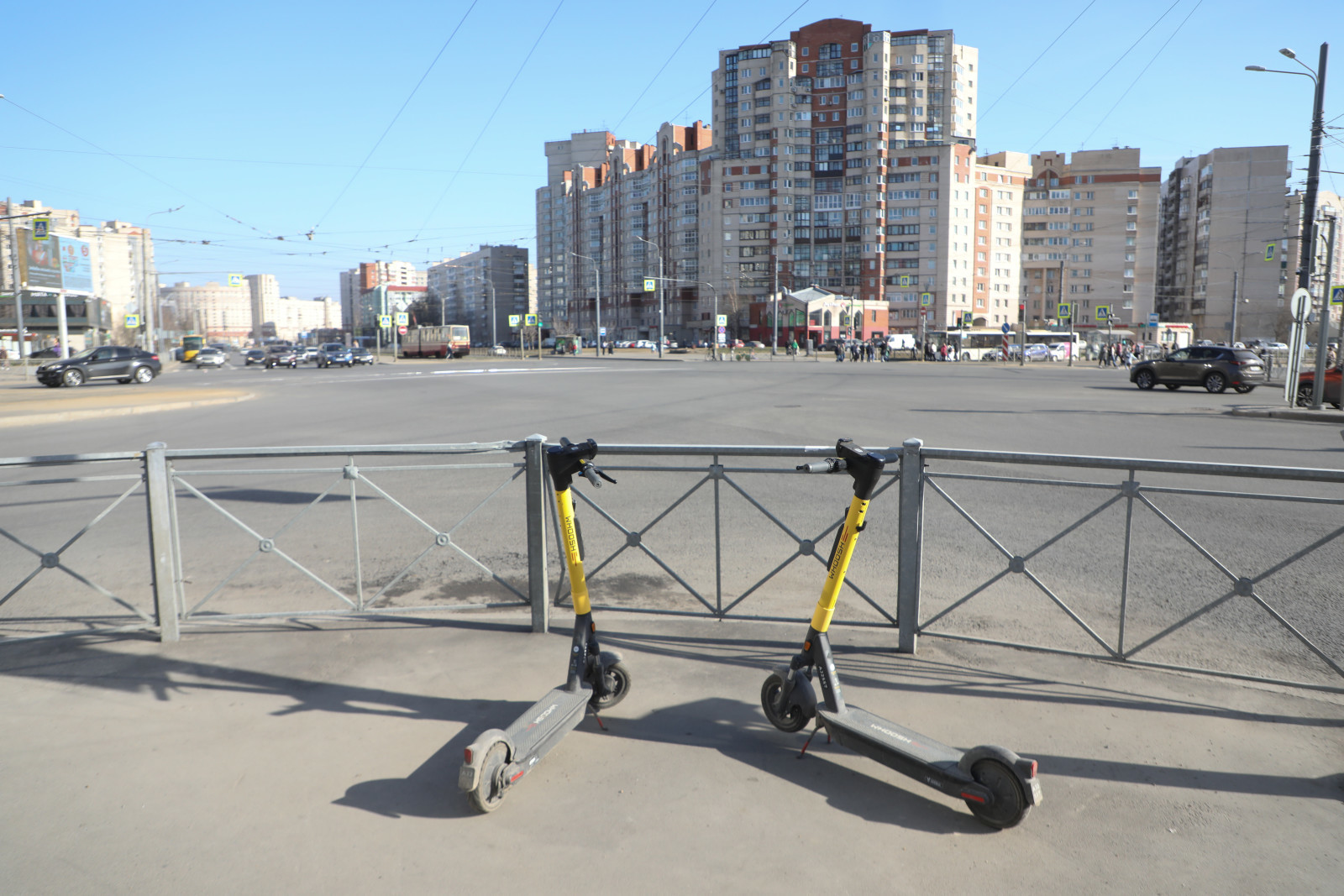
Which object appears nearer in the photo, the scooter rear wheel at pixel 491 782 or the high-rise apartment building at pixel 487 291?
the scooter rear wheel at pixel 491 782

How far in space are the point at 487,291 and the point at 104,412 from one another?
141 m

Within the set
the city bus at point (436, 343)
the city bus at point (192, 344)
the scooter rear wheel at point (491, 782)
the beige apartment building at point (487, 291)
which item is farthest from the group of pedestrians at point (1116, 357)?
the beige apartment building at point (487, 291)

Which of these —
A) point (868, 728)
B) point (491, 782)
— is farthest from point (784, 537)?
point (491, 782)

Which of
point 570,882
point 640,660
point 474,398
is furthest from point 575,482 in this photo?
point 474,398

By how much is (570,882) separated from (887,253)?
4634 inches

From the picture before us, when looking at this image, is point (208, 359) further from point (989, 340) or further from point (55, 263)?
point (989, 340)

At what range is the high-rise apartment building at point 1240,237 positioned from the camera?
118625 millimetres

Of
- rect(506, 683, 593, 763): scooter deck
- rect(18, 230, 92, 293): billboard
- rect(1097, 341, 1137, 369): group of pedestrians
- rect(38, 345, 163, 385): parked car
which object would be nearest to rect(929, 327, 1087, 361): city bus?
rect(1097, 341, 1137, 369): group of pedestrians

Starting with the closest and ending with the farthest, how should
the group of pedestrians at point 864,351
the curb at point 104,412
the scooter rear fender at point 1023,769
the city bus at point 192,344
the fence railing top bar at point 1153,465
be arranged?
the scooter rear fender at point 1023,769 → the fence railing top bar at point 1153,465 → the curb at point 104,412 → the group of pedestrians at point 864,351 → the city bus at point 192,344

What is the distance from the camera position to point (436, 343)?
75812mm

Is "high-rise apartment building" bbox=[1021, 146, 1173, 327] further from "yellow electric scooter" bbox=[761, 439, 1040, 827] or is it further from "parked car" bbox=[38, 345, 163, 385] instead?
"yellow electric scooter" bbox=[761, 439, 1040, 827]

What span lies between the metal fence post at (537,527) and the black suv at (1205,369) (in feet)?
101

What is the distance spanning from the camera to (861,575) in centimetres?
636

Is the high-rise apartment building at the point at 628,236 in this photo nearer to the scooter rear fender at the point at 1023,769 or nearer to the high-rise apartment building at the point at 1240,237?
the high-rise apartment building at the point at 1240,237
